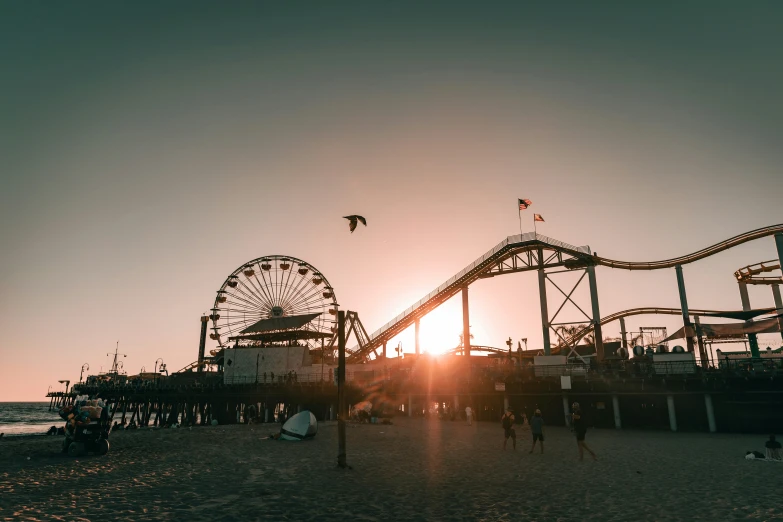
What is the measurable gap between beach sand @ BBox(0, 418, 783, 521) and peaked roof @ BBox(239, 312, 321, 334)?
3082 cm

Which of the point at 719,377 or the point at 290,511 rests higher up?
the point at 719,377

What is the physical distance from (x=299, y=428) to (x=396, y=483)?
1337cm

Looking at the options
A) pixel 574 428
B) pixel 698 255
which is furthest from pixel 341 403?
pixel 698 255

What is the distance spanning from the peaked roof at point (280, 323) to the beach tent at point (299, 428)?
28.0 metres

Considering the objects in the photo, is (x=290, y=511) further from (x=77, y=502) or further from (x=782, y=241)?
(x=782, y=241)

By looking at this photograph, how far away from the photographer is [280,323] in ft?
180

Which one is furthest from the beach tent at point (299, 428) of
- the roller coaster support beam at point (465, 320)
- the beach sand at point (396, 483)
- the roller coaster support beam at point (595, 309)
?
the roller coaster support beam at point (595, 309)

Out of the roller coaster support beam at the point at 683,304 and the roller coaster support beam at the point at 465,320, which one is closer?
the roller coaster support beam at the point at 683,304

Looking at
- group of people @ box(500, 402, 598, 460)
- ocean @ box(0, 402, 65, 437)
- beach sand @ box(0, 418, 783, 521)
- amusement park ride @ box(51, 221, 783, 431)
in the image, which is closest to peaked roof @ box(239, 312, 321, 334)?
amusement park ride @ box(51, 221, 783, 431)

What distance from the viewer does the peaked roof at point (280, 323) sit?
53.7m

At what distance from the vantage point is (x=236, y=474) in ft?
48.8

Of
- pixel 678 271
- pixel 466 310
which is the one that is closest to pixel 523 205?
pixel 466 310

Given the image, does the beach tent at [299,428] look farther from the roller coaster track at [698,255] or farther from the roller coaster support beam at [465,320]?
the roller coaster track at [698,255]

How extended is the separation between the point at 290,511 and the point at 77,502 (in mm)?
5436
